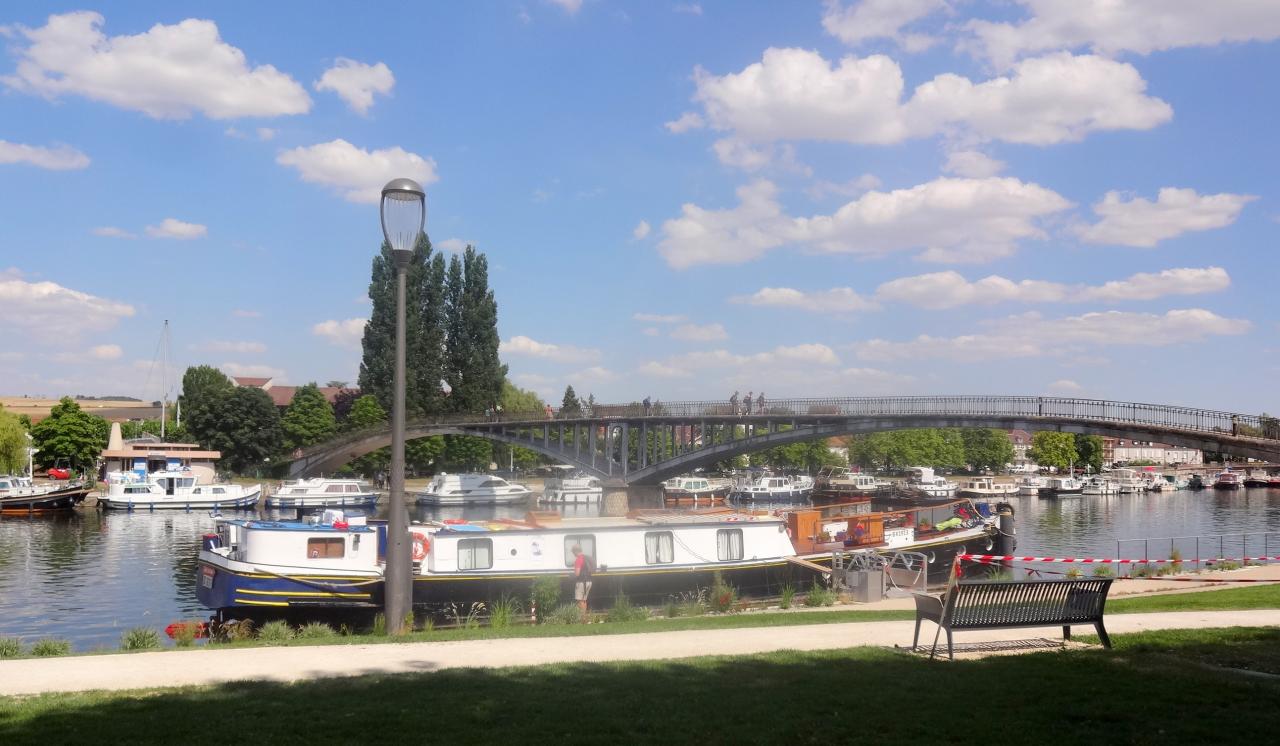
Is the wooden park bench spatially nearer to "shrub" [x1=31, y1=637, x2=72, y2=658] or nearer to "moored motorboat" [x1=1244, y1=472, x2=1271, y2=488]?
"shrub" [x1=31, y1=637, x2=72, y2=658]

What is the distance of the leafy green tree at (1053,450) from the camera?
5664 inches

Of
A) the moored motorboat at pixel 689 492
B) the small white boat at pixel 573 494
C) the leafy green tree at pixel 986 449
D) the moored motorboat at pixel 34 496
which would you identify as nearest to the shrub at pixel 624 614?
the small white boat at pixel 573 494

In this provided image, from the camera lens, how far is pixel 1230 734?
796 centimetres

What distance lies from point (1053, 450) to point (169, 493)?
390 ft

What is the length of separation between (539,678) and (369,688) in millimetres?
1806

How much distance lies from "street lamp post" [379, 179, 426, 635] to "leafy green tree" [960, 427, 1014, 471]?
413ft

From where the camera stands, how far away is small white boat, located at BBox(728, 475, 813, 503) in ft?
286

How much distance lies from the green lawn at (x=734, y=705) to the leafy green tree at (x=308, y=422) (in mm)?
93050

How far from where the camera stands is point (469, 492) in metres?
78.6

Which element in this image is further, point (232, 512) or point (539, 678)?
point (232, 512)

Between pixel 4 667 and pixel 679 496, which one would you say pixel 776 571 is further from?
pixel 679 496

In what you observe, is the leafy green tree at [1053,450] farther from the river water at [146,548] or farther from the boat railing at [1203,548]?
the boat railing at [1203,548]

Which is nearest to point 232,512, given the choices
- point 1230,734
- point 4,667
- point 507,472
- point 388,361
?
point 388,361

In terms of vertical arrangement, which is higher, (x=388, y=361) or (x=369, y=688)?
(x=388, y=361)
